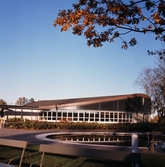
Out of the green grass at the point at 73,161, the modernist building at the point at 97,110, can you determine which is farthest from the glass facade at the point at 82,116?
the green grass at the point at 73,161

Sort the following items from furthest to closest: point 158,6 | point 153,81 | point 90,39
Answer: point 153,81 < point 90,39 < point 158,6

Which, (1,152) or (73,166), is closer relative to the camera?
(73,166)

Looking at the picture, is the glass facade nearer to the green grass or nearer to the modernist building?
the modernist building

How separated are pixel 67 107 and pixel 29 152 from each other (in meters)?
31.5

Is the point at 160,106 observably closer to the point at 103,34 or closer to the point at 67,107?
the point at 67,107

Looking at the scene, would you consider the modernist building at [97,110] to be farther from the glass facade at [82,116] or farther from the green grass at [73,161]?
the green grass at [73,161]

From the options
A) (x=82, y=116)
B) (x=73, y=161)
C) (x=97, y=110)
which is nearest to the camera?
(x=73, y=161)

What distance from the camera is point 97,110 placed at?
151 ft

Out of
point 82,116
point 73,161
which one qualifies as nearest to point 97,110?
point 82,116

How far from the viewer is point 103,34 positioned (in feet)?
37.0

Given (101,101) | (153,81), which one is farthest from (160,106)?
(101,101)

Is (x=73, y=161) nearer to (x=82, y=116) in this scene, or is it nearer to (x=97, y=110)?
(x=82, y=116)

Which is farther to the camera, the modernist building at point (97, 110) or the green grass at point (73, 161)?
the modernist building at point (97, 110)

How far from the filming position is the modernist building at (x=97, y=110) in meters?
44.6
